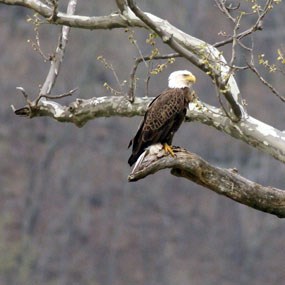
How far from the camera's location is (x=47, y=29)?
33812mm

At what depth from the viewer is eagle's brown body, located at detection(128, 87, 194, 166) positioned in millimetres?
11234

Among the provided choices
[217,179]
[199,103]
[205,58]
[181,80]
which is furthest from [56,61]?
[217,179]

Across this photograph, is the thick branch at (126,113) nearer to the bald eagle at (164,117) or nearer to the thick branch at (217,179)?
the bald eagle at (164,117)

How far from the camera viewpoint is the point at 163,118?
11.4 metres

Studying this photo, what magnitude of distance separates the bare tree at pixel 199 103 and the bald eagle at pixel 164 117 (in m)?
0.15

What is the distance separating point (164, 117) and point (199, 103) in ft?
1.61

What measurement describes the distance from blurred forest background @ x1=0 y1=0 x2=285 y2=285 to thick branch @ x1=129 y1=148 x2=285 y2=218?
20.1 metres

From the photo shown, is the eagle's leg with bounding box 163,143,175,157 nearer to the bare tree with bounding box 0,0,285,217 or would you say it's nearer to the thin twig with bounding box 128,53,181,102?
the bare tree with bounding box 0,0,285,217

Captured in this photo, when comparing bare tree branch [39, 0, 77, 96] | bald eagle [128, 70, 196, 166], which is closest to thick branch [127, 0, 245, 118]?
bald eagle [128, 70, 196, 166]

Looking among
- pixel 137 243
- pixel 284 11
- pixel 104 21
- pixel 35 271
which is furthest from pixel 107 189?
pixel 104 21

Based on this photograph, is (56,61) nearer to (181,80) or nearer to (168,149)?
(181,80)

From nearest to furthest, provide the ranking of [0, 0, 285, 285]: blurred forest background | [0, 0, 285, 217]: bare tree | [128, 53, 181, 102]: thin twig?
[0, 0, 285, 217]: bare tree, [128, 53, 181, 102]: thin twig, [0, 0, 285, 285]: blurred forest background

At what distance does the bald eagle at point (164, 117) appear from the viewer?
1123cm

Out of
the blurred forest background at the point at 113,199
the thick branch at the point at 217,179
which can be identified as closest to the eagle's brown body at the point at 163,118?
the thick branch at the point at 217,179
